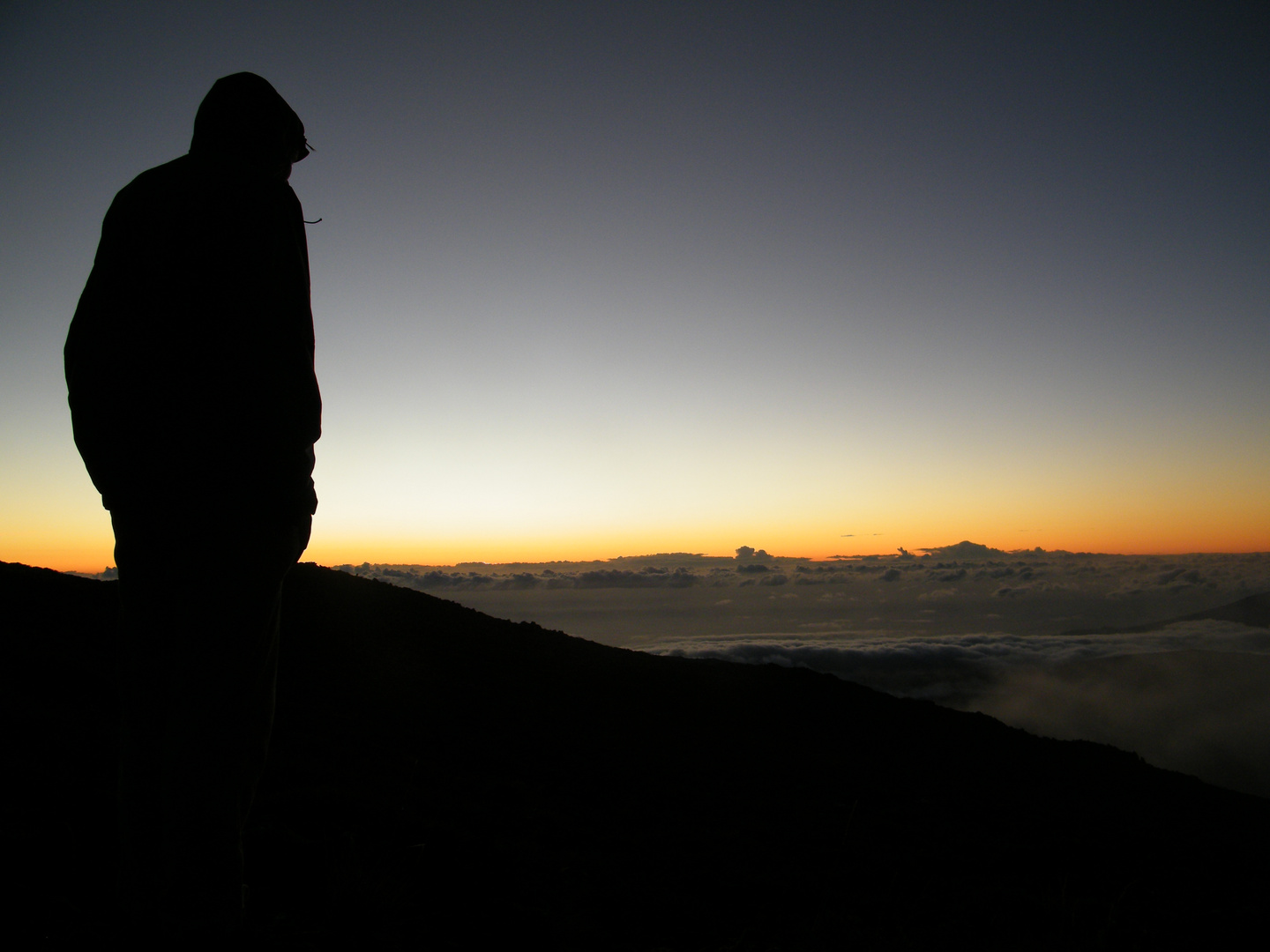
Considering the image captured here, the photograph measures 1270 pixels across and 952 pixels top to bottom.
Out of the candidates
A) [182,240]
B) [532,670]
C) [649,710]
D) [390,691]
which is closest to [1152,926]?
[182,240]

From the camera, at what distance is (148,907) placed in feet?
6.90

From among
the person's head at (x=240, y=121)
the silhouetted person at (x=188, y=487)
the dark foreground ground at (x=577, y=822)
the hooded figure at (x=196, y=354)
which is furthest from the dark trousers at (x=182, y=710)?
the person's head at (x=240, y=121)

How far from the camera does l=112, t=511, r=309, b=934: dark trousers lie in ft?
6.95

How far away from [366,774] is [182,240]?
213 inches

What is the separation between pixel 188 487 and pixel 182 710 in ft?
2.47

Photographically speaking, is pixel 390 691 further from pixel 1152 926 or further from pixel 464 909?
pixel 1152 926

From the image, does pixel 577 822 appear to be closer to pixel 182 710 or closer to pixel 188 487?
pixel 182 710

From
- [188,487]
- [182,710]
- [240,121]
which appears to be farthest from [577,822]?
[240,121]

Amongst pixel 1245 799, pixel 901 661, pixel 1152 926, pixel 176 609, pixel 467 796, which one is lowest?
pixel 901 661

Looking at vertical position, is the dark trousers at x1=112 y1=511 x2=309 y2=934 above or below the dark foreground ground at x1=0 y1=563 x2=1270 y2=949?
above

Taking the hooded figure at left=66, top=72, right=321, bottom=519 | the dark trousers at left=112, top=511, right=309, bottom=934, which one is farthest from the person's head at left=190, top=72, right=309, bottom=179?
the dark trousers at left=112, top=511, right=309, bottom=934

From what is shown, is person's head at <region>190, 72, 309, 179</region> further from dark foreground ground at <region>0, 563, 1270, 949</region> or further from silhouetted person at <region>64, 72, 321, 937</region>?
dark foreground ground at <region>0, 563, 1270, 949</region>

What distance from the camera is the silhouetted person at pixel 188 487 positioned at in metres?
2.15

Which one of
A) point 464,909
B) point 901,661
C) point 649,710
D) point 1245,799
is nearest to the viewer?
point 464,909
